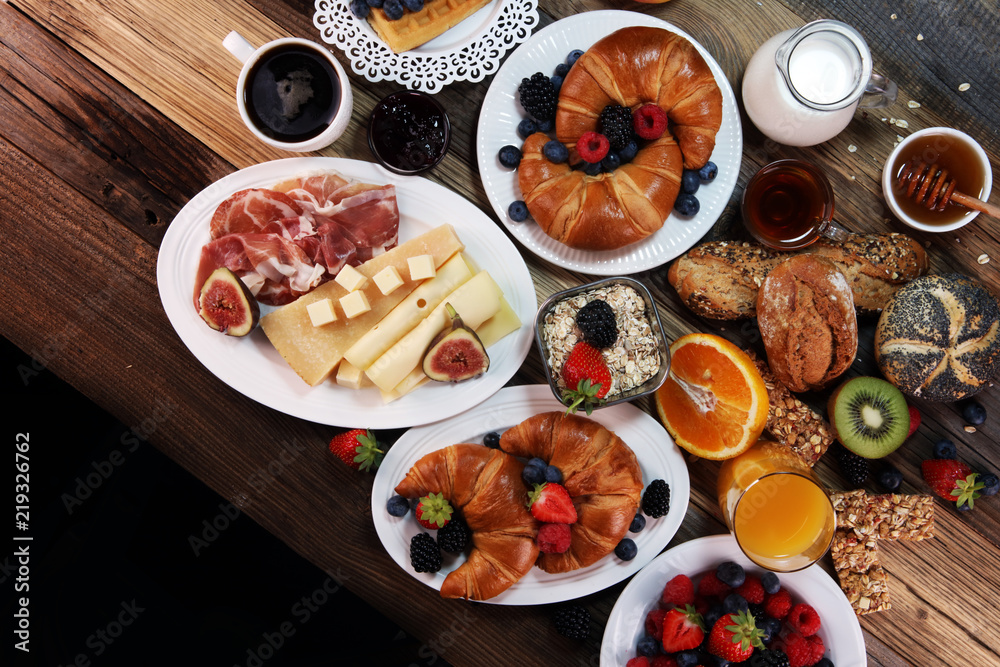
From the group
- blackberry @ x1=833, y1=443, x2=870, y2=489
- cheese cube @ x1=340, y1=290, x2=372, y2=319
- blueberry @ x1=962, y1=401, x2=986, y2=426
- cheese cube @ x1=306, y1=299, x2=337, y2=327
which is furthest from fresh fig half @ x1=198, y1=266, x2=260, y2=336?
blueberry @ x1=962, y1=401, x2=986, y2=426

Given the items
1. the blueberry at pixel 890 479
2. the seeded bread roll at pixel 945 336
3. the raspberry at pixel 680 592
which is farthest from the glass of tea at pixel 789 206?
the raspberry at pixel 680 592

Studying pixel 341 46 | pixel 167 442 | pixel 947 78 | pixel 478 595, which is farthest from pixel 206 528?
pixel 947 78

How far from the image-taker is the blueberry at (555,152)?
1972mm

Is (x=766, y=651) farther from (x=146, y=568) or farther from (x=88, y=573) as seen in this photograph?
(x=88, y=573)

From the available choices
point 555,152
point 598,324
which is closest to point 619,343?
point 598,324

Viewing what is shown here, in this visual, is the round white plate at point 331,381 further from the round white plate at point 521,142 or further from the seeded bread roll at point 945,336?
the seeded bread roll at point 945,336

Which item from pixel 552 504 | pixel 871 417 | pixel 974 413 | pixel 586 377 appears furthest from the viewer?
pixel 974 413

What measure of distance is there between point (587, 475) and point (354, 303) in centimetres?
98

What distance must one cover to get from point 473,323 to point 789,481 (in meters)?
1.14

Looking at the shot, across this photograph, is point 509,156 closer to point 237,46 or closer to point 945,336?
point 237,46

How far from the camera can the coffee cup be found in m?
1.93

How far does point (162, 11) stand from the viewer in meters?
2.13

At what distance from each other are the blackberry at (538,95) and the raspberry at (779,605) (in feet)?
6.24

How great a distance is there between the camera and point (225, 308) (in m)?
2.00
